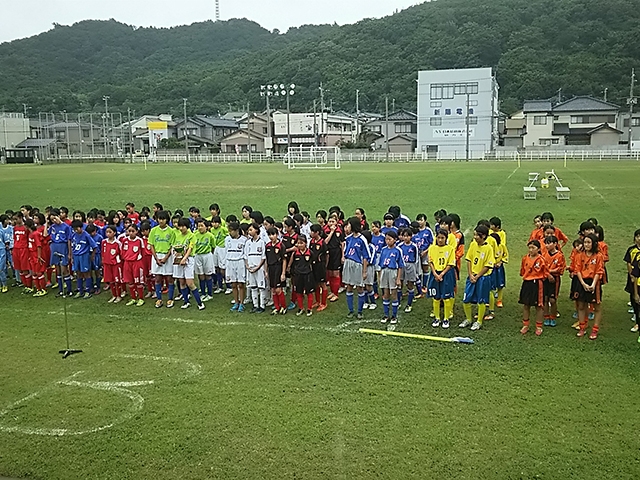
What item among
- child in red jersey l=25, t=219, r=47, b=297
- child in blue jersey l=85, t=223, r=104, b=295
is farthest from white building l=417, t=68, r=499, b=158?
child in red jersey l=25, t=219, r=47, b=297

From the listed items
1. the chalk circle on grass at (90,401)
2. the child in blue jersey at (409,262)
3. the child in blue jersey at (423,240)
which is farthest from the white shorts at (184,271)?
the child in blue jersey at (423,240)

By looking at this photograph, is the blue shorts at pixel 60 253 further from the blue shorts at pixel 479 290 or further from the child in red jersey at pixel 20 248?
the blue shorts at pixel 479 290

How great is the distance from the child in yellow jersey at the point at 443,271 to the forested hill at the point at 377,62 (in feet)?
295

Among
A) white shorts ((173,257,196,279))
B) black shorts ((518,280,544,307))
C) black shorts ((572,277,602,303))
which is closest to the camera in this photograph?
black shorts ((572,277,602,303))

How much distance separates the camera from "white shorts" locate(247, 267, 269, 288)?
10219 millimetres

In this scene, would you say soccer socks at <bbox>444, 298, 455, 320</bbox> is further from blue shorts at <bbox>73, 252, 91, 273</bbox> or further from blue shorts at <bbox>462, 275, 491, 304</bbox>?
blue shorts at <bbox>73, 252, 91, 273</bbox>

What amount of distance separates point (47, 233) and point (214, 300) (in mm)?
3825

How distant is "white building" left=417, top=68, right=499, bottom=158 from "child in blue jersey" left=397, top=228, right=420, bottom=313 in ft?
236

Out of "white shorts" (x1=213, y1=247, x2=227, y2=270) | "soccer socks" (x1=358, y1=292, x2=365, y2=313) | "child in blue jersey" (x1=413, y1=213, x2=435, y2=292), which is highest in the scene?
"child in blue jersey" (x1=413, y1=213, x2=435, y2=292)

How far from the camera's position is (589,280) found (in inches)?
340

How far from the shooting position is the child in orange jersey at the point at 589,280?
336 inches

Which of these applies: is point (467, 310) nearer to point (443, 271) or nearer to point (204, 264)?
point (443, 271)

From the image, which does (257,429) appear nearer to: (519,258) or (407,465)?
(407,465)

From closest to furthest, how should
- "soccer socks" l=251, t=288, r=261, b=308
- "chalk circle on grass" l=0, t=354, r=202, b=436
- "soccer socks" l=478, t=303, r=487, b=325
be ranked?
1. "chalk circle on grass" l=0, t=354, r=202, b=436
2. "soccer socks" l=478, t=303, r=487, b=325
3. "soccer socks" l=251, t=288, r=261, b=308
